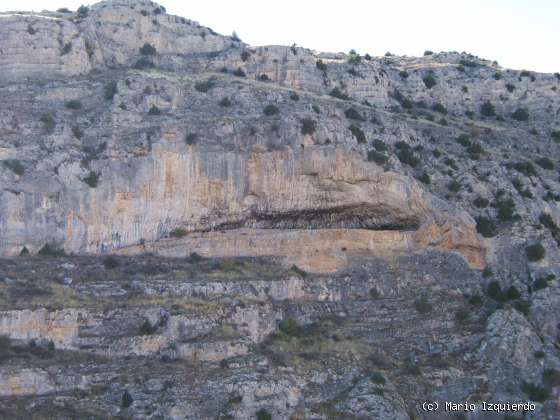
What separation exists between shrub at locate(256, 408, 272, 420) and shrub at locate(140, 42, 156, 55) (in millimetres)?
23421

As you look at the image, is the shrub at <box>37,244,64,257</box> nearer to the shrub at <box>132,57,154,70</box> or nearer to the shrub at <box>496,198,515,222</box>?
the shrub at <box>132,57,154,70</box>

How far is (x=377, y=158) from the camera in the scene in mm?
57719

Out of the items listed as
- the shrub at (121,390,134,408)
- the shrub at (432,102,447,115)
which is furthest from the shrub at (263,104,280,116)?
the shrub at (121,390,134,408)

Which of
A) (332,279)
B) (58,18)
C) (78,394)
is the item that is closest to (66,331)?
(78,394)

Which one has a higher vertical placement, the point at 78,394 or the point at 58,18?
the point at 58,18

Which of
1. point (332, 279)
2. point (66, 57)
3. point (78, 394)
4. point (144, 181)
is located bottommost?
point (78, 394)

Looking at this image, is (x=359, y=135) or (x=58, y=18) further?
(x=58, y=18)

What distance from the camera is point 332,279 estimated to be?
55.0 m

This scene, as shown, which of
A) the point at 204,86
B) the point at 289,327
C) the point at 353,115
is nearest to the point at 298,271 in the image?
the point at 289,327

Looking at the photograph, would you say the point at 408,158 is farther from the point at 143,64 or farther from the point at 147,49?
the point at 147,49

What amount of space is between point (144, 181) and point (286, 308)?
7.85m

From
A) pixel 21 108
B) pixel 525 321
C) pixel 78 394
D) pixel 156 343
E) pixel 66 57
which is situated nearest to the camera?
pixel 78 394

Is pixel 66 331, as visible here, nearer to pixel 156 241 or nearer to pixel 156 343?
pixel 156 343

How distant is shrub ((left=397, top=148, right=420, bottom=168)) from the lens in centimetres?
6053
